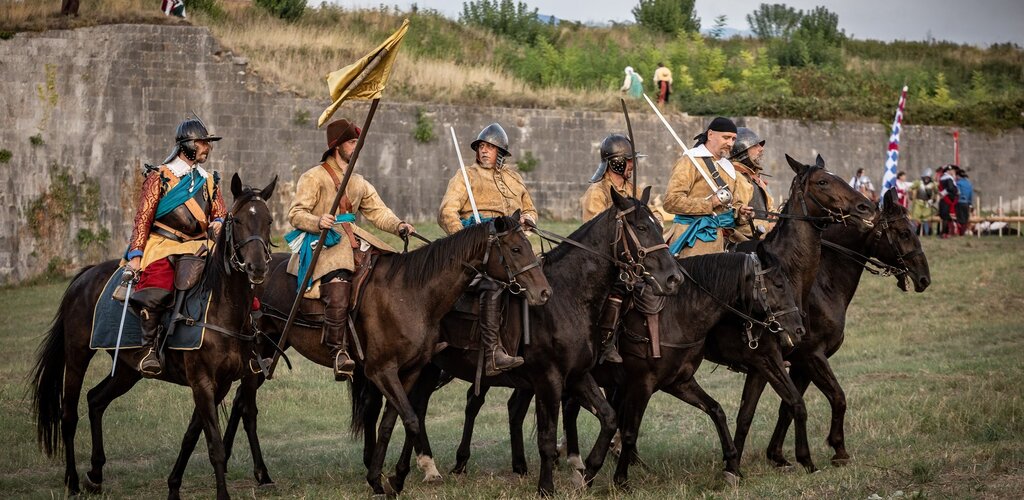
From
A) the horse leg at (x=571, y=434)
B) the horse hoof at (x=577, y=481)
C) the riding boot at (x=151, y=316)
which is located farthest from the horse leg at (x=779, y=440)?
the riding boot at (x=151, y=316)

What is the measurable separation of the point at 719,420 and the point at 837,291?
2308 mm

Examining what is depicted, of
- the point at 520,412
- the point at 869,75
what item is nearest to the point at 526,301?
the point at 520,412

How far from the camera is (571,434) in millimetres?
Result: 11938

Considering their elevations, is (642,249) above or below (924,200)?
above

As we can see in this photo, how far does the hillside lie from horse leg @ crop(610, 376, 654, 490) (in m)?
20.3

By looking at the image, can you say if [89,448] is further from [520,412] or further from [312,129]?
[312,129]

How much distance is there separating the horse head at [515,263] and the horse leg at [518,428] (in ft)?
6.12

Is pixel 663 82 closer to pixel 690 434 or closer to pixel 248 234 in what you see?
pixel 690 434

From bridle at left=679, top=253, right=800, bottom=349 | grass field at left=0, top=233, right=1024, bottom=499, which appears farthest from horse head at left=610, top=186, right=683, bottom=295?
grass field at left=0, top=233, right=1024, bottom=499

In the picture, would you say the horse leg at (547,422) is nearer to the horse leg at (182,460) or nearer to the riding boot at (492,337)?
the riding boot at (492,337)

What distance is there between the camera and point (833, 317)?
1223 cm

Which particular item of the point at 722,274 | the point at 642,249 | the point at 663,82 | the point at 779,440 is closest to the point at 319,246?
the point at 642,249

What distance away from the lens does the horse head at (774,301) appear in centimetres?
1122

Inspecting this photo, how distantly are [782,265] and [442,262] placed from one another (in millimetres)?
3405
